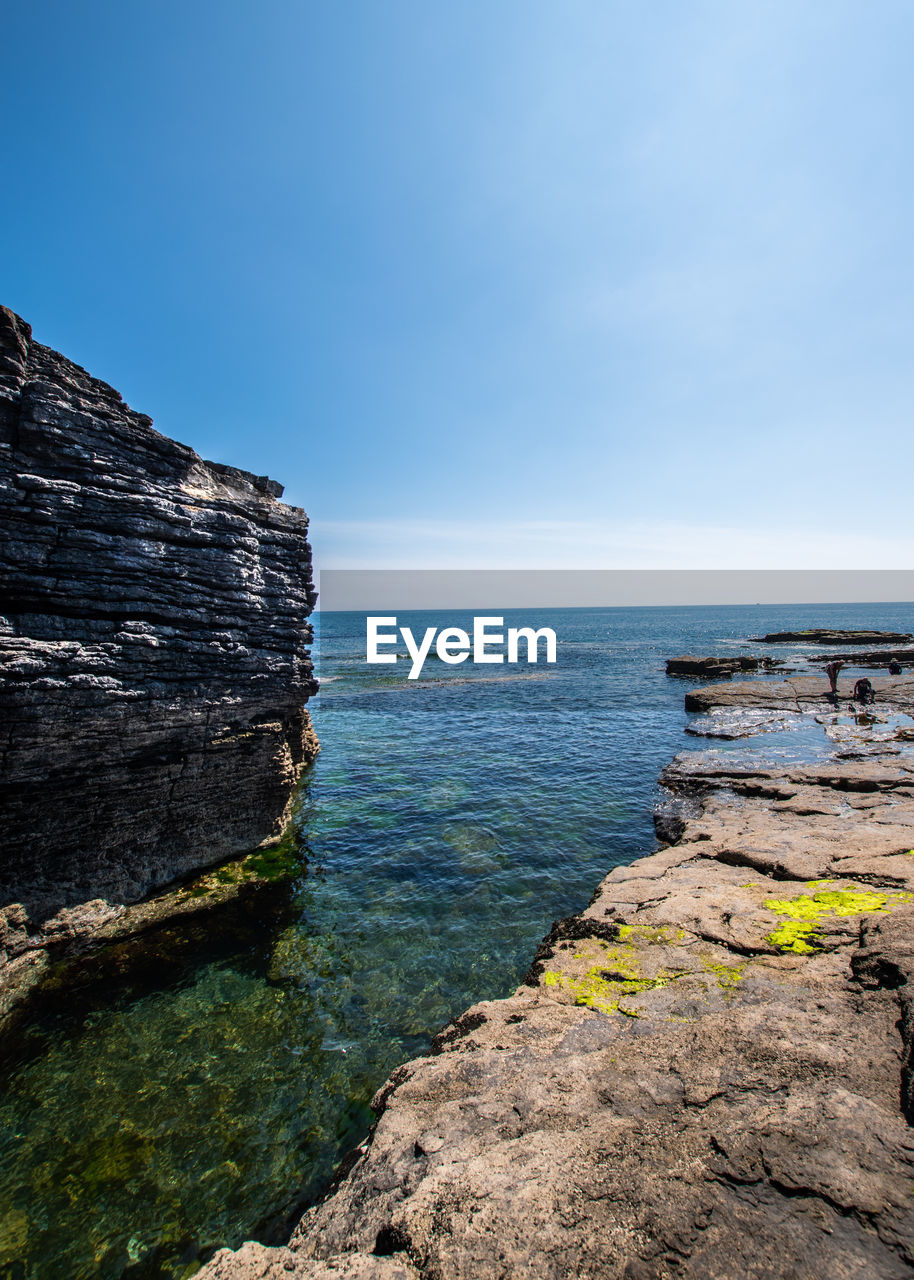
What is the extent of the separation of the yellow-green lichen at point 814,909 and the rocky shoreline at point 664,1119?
0.16 ft

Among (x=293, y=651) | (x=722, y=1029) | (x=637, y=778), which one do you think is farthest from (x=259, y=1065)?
(x=637, y=778)

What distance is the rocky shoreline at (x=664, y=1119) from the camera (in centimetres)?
385

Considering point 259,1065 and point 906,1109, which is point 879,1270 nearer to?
point 906,1109

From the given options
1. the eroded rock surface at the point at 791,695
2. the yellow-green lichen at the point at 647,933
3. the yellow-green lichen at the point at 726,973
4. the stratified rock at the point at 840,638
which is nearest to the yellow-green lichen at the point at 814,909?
the yellow-green lichen at the point at 726,973

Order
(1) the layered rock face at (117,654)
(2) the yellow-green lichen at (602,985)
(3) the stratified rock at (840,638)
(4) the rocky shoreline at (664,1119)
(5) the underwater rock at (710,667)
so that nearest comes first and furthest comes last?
(4) the rocky shoreline at (664,1119), (2) the yellow-green lichen at (602,985), (1) the layered rock face at (117,654), (5) the underwater rock at (710,667), (3) the stratified rock at (840,638)

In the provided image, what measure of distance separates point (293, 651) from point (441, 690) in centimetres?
3699

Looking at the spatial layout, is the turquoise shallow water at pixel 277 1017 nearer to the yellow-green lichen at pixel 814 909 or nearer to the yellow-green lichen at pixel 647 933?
the yellow-green lichen at pixel 647 933

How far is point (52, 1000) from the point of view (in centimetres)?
1088

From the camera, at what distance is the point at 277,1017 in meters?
10.7

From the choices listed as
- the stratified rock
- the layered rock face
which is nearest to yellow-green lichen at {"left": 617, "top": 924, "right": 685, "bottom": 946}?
the layered rock face

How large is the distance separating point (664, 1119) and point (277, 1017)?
874 centimetres

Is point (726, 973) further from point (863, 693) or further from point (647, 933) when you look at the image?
point (863, 693)

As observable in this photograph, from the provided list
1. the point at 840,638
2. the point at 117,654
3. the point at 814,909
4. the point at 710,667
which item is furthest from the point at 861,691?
the point at 840,638

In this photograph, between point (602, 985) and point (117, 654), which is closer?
point (602, 985)
